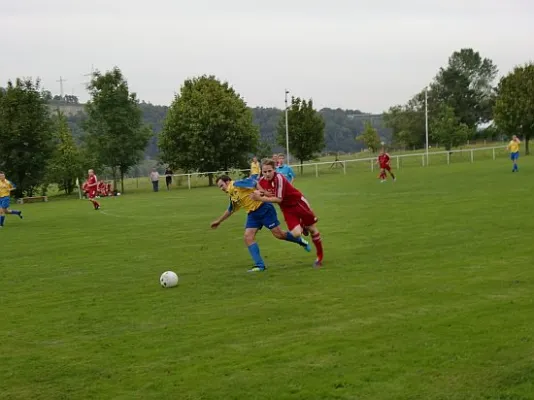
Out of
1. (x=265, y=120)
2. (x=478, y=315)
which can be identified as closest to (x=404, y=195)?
(x=478, y=315)

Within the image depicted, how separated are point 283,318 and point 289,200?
13.6 feet

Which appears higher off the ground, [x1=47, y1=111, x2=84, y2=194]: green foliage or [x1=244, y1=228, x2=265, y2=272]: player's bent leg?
[x1=47, y1=111, x2=84, y2=194]: green foliage

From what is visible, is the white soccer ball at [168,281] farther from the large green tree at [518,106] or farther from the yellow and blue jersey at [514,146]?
the large green tree at [518,106]

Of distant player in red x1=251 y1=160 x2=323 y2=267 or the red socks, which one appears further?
the red socks

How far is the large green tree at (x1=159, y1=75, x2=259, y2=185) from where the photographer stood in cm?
5516

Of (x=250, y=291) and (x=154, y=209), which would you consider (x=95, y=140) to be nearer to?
(x=154, y=209)

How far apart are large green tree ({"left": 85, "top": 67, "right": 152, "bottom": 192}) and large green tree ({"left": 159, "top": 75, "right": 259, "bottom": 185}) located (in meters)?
3.35

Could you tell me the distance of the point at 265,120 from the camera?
470 feet

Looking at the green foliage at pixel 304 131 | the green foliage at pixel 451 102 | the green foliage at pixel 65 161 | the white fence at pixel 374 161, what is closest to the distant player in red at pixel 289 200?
the white fence at pixel 374 161

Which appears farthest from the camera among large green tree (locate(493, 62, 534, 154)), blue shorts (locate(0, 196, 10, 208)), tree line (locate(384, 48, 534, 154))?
tree line (locate(384, 48, 534, 154))

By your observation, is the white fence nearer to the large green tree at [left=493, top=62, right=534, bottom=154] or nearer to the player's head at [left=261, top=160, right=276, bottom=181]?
the large green tree at [left=493, top=62, right=534, bottom=154]

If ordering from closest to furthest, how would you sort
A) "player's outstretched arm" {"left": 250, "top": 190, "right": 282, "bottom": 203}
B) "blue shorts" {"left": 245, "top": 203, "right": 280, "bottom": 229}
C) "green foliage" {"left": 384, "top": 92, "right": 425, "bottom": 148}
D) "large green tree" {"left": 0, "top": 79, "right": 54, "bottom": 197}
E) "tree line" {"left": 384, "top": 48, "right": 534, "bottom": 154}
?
"player's outstretched arm" {"left": 250, "top": 190, "right": 282, "bottom": 203} → "blue shorts" {"left": 245, "top": 203, "right": 280, "bottom": 229} → "large green tree" {"left": 0, "top": 79, "right": 54, "bottom": 197} → "tree line" {"left": 384, "top": 48, "right": 534, "bottom": 154} → "green foliage" {"left": 384, "top": 92, "right": 425, "bottom": 148}

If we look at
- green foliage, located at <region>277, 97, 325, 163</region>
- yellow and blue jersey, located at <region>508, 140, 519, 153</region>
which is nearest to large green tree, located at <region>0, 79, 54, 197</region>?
green foliage, located at <region>277, 97, 325, 163</region>

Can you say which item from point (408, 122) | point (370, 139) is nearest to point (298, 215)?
point (370, 139)
